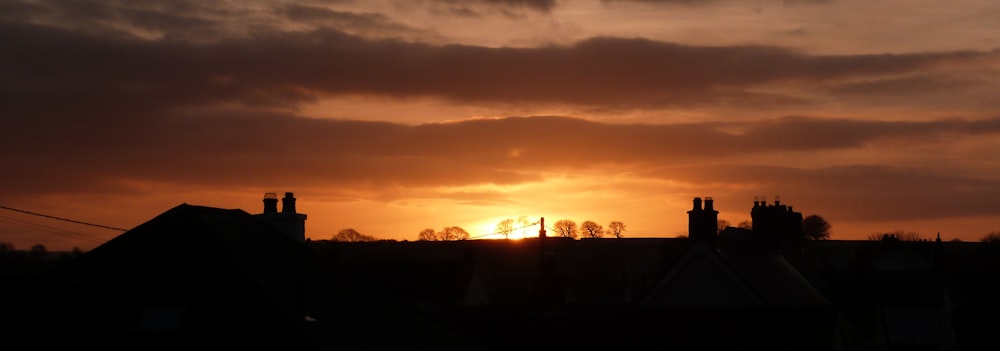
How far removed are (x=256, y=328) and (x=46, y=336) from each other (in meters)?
5.04

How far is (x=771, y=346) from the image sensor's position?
134 feet

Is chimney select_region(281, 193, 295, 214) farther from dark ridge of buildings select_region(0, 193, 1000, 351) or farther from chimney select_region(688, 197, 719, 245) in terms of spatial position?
chimney select_region(688, 197, 719, 245)

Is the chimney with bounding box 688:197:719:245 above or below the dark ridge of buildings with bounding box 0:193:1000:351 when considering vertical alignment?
above

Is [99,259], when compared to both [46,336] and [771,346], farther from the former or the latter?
[771,346]

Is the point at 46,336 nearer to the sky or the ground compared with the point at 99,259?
nearer to the ground

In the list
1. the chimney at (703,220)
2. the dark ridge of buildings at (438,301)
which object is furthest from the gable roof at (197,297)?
the chimney at (703,220)

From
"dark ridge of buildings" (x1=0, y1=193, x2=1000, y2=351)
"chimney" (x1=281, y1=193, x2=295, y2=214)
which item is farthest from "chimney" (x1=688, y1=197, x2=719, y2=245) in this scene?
"chimney" (x1=281, y1=193, x2=295, y2=214)

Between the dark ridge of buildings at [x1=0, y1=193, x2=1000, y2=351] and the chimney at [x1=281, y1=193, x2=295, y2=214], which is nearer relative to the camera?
the dark ridge of buildings at [x1=0, y1=193, x2=1000, y2=351]

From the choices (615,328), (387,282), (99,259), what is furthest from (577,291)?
(99,259)

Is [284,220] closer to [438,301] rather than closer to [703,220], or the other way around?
[703,220]

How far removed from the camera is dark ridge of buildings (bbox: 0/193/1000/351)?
26.6m

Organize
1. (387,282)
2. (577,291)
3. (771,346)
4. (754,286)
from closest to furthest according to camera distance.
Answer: (771,346), (754,286), (387,282), (577,291)

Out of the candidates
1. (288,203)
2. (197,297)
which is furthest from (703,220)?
(197,297)

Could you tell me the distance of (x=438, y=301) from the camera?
237 feet
